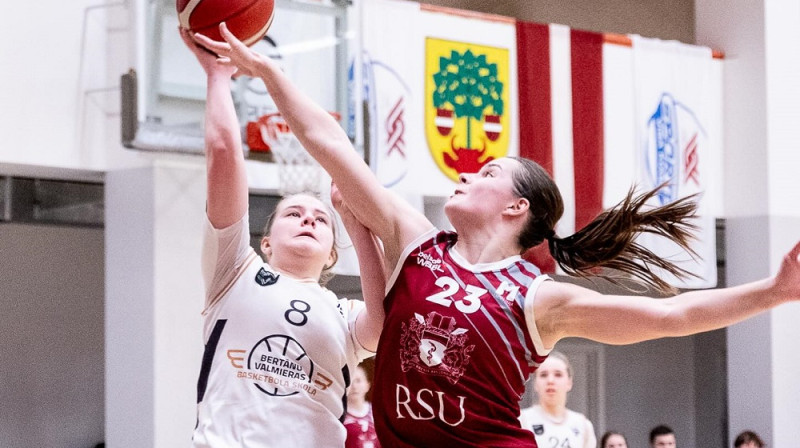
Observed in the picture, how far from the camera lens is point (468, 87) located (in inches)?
367

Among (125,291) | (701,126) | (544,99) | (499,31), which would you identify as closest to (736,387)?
(701,126)

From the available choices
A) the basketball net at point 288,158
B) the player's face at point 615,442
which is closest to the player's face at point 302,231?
the basketball net at point 288,158

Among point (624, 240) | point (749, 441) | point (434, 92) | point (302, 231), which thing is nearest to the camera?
point (624, 240)

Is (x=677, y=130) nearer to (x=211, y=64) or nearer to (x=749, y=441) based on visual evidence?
(x=749, y=441)

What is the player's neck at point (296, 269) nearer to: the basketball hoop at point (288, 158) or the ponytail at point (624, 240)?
the ponytail at point (624, 240)

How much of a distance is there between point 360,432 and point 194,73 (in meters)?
2.61

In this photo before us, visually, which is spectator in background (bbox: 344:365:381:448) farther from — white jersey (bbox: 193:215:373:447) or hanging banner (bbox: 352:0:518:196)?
white jersey (bbox: 193:215:373:447)

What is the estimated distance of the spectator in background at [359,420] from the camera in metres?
7.03

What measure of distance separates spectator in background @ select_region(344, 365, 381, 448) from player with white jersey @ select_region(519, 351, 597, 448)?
3.68 ft

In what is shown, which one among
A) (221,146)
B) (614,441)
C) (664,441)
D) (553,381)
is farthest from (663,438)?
(221,146)

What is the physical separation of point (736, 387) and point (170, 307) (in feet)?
18.8

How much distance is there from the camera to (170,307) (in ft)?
26.1

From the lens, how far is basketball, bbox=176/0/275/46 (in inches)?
140

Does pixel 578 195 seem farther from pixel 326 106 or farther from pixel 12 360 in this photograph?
pixel 12 360
